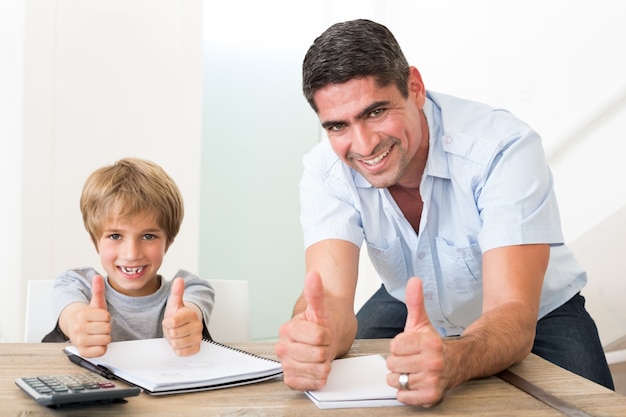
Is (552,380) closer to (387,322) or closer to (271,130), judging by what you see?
(387,322)

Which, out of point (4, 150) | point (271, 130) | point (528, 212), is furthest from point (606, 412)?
point (271, 130)

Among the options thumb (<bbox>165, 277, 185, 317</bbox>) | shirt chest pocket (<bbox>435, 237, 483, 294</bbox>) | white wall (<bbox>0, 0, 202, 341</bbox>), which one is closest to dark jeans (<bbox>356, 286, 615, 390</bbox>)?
shirt chest pocket (<bbox>435, 237, 483, 294</bbox>)

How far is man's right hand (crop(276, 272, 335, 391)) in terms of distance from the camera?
116cm

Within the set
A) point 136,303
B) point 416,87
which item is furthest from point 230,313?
point 416,87

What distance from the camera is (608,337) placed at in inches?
110

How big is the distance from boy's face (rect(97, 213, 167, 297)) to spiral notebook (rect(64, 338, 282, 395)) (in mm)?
366

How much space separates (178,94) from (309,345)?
235 cm

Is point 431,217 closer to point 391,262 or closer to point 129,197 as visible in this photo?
point 391,262

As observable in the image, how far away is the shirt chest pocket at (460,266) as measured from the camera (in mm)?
1772

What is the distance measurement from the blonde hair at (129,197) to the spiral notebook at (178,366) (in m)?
0.44

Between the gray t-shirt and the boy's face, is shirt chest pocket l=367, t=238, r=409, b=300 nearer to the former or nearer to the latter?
the gray t-shirt

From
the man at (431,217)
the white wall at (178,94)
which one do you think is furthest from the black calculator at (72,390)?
the white wall at (178,94)

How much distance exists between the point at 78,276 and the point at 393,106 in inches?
30.1

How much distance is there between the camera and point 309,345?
120cm
